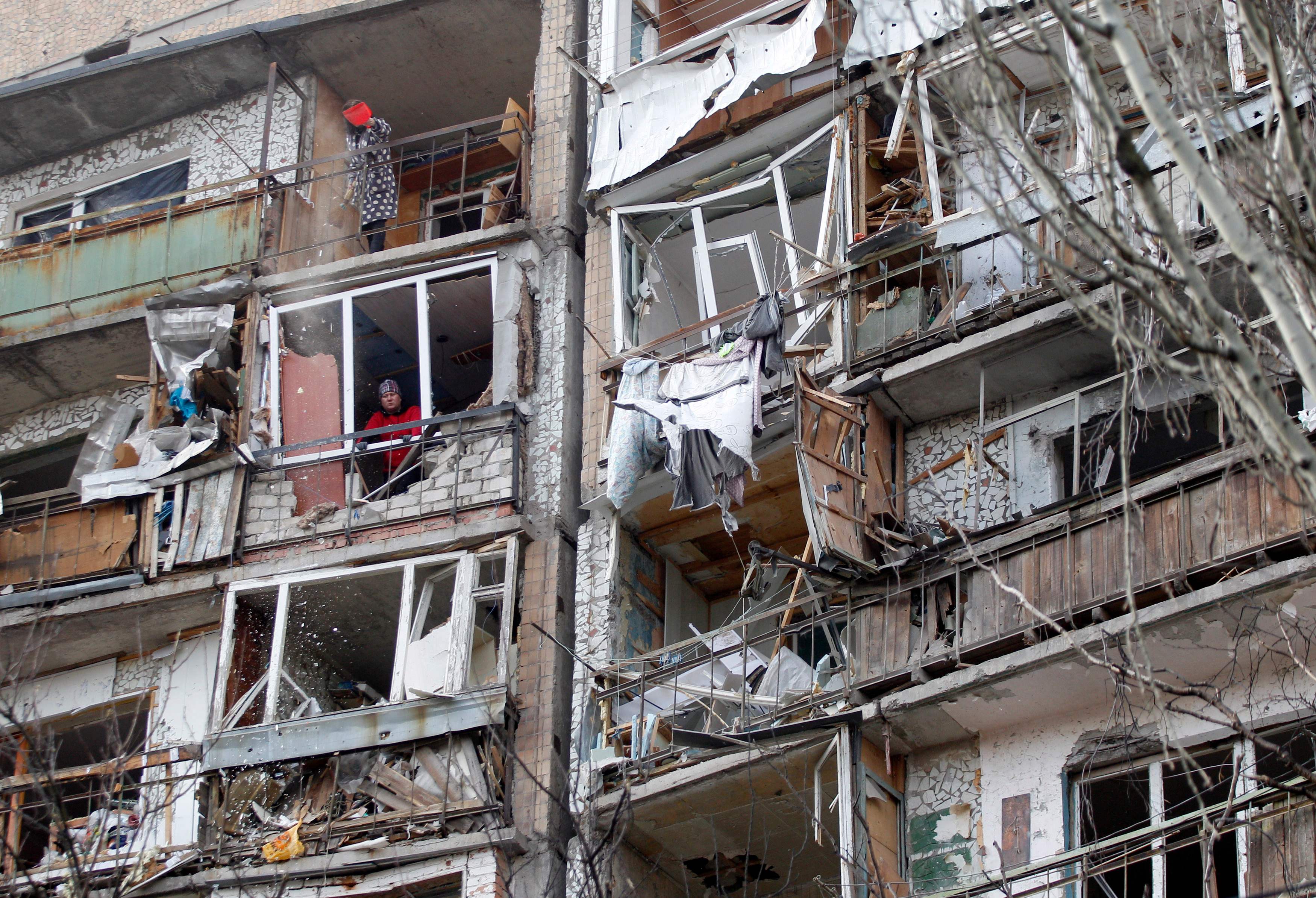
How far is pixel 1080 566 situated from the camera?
12.8 m

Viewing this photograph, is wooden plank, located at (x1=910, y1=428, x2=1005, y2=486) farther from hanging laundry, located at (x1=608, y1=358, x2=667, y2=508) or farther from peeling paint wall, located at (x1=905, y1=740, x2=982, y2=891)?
peeling paint wall, located at (x1=905, y1=740, x2=982, y2=891)

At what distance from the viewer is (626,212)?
17.8 meters

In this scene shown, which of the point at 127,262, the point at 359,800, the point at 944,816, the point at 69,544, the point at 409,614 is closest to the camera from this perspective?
the point at 944,816

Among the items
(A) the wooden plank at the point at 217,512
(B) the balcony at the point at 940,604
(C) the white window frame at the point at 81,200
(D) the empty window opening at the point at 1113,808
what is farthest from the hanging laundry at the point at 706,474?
(C) the white window frame at the point at 81,200

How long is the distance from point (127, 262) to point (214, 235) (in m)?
1.03

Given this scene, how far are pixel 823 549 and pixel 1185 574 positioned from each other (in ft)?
9.20

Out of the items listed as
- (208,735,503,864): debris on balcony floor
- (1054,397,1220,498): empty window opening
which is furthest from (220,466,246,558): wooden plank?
(1054,397,1220,498): empty window opening

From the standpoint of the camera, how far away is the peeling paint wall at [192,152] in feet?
66.7

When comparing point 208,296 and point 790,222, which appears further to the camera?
point 208,296

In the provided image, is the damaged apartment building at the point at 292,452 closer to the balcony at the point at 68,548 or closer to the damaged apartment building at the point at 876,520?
the balcony at the point at 68,548

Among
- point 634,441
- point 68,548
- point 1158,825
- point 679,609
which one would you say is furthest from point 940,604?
point 68,548

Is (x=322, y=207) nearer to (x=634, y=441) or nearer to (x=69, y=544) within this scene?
(x=69, y=544)

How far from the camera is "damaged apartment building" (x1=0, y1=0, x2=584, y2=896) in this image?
15.3 m

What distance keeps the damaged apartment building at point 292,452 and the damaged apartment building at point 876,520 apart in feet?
2.61
